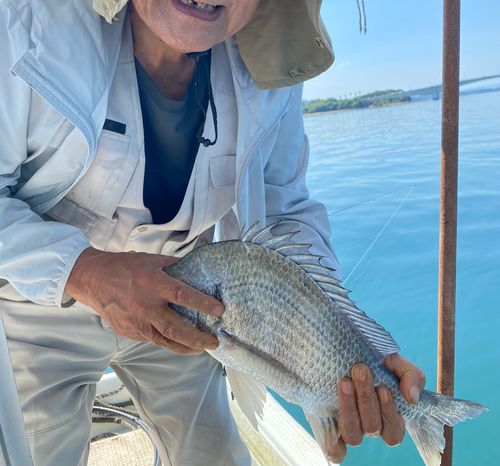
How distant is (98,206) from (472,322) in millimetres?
4450

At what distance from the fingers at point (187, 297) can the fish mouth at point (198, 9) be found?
2.51 feet

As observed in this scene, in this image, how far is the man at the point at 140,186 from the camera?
3.70 feet

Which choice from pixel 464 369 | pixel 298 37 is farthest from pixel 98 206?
pixel 464 369

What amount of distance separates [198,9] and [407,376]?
117cm

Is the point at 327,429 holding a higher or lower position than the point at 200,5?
lower

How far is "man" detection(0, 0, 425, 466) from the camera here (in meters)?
1.13

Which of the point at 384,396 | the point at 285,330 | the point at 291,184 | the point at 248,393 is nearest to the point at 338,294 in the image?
the point at 285,330

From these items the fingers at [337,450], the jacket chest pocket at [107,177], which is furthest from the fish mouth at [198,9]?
the fingers at [337,450]

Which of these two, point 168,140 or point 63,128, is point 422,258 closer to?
point 168,140

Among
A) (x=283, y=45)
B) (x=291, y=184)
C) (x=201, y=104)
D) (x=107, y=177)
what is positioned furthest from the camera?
(x=291, y=184)

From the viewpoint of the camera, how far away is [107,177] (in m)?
1.36

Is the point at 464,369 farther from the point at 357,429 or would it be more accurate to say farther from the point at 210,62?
the point at 210,62

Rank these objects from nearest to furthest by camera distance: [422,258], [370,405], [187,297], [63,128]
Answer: [187,297] < [370,405] < [63,128] < [422,258]

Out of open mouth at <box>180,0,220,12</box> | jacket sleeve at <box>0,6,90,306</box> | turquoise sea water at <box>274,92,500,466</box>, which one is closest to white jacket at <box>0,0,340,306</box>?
jacket sleeve at <box>0,6,90,306</box>
